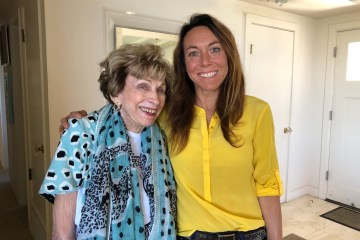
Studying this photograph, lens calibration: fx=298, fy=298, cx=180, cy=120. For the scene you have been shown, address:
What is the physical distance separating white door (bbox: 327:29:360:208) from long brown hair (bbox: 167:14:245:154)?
2751 mm

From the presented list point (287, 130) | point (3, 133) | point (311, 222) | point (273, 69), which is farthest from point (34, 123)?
point (3, 133)

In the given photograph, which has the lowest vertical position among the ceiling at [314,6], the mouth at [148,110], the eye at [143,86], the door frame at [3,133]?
the door frame at [3,133]

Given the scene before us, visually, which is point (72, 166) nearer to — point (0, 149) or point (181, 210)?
point (181, 210)

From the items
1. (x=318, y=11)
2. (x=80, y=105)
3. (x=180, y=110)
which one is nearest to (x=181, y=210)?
(x=180, y=110)

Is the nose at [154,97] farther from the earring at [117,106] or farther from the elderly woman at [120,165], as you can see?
the earring at [117,106]

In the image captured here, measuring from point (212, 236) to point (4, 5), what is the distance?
10.6 ft

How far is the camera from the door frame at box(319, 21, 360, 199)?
139 inches

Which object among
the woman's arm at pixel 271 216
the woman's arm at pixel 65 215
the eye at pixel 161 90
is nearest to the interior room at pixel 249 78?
the eye at pixel 161 90

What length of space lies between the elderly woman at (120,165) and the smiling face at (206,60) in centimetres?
12

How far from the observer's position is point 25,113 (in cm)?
278

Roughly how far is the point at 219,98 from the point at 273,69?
2.26 metres

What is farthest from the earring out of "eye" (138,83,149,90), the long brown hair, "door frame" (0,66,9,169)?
"door frame" (0,66,9,169)

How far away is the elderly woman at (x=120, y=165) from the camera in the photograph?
97 cm

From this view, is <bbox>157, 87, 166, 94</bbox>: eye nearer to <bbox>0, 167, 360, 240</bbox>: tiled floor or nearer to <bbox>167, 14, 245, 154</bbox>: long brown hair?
<bbox>167, 14, 245, 154</bbox>: long brown hair
